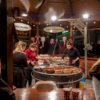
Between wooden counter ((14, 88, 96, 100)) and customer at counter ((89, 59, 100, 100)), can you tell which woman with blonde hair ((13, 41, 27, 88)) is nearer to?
wooden counter ((14, 88, 96, 100))

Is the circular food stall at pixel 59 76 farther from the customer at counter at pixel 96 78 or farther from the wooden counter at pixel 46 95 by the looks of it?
the customer at counter at pixel 96 78

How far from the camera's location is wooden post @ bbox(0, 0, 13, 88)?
1496 millimetres

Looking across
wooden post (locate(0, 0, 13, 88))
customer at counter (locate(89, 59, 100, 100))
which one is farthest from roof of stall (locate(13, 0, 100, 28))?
customer at counter (locate(89, 59, 100, 100))

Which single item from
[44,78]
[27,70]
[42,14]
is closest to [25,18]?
[42,14]

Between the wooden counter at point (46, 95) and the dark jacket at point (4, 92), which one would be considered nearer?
the dark jacket at point (4, 92)

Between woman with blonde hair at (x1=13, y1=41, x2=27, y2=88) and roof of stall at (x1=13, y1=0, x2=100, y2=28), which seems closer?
woman with blonde hair at (x1=13, y1=41, x2=27, y2=88)

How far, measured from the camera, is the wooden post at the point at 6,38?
4.91 ft

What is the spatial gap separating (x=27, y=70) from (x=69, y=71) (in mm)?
1680

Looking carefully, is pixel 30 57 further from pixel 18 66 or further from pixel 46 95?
pixel 46 95

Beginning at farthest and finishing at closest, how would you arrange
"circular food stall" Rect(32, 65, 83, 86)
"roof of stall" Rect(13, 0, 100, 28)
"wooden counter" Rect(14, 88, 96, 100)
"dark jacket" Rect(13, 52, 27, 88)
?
"roof of stall" Rect(13, 0, 100, 28) → "dark jacket" Rect(13, 52, 27, 88) → "circular food stall" Rect(32, 65, 83, 86) → "wooden counter" Rect(14, 88, 96, 100)

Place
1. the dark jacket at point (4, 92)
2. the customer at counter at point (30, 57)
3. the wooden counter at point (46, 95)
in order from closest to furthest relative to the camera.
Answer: the dark jacket at point (4, 92)
the wooden counter at point (46, 95)
the customer at counter at point (30, 57)

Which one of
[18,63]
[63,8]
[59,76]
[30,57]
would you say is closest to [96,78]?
[59,76]

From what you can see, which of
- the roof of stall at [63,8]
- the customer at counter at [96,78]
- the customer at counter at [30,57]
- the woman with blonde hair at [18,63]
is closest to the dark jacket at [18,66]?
the woman with blonde hair at [18,63]

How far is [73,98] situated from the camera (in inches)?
54.6
